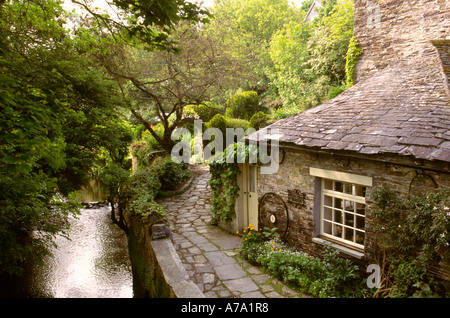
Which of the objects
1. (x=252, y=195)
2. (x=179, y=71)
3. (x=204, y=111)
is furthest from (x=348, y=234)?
(x=204, y=111)

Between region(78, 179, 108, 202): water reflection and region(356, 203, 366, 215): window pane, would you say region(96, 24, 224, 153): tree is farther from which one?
region(356, 203, 366, 215): window pane

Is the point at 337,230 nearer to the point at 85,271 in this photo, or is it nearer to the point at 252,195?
the point at 252,195

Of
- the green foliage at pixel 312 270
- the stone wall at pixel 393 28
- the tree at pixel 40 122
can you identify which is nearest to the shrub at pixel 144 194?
the tree at pixel 40 122

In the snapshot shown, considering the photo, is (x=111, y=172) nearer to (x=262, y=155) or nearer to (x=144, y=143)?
(x=262, y=155)

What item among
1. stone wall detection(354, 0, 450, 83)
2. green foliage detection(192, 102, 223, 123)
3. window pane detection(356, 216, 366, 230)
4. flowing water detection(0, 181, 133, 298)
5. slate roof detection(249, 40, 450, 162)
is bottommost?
flowing water detection(0, 181, 133, 298)

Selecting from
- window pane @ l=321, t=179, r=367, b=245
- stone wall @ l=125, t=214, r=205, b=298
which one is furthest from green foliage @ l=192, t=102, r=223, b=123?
window pane @ l=321, t=179, r=367, b=245

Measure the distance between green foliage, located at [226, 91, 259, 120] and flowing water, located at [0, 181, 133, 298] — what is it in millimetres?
11418

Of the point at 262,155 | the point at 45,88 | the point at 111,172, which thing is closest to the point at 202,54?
the point at 111,172

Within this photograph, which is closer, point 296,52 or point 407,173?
point 407,173

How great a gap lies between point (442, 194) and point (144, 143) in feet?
56.3

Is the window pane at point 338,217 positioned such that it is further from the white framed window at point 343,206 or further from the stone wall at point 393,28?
the stone wall at point 393,28

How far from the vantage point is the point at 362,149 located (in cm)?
571

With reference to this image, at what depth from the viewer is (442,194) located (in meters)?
4.73

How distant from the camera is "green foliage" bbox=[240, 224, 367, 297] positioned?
592cm
